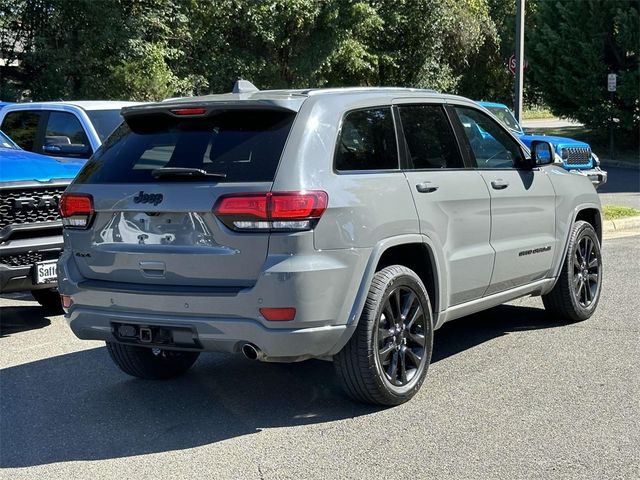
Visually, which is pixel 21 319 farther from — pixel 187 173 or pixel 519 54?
pixel 519 54

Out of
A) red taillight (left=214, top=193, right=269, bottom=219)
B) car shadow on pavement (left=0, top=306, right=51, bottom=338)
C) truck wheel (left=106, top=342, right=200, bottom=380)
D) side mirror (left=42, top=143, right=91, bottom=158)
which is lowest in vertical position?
car shadow on pavement (left=0, top=306, right=51, bottom=338)

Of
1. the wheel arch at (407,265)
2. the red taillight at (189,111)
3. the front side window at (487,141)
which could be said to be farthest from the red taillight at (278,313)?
the front side window at (487,141)

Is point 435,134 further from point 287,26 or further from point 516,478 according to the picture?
point 287,26

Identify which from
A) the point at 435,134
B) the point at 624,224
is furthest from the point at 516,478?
the point at 624,224

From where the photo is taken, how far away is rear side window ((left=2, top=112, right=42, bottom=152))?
417 inches

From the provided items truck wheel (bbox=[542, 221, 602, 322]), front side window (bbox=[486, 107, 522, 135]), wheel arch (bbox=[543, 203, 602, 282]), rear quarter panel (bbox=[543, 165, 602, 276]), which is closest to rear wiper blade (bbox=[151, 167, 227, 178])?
rear quarter panel (bbox=[543, 165, 602, 276])

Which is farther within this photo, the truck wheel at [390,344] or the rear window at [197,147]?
the truck wheel at [390,344]

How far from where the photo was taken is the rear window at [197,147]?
506 cm

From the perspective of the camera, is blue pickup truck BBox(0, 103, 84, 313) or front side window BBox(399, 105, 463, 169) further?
blue pickup truck BBox(0, 103, 84, 313)

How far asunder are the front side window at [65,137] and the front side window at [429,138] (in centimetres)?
456

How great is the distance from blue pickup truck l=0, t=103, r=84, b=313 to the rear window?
82.6 inches

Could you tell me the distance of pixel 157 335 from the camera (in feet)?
17.0

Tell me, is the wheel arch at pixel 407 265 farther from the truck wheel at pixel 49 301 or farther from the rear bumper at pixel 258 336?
the truck wheel at pixel 49 301

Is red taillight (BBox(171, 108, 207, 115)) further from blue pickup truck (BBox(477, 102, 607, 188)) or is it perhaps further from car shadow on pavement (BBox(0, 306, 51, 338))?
blue pickup truck (BBox(477, 102, 607, 188))
